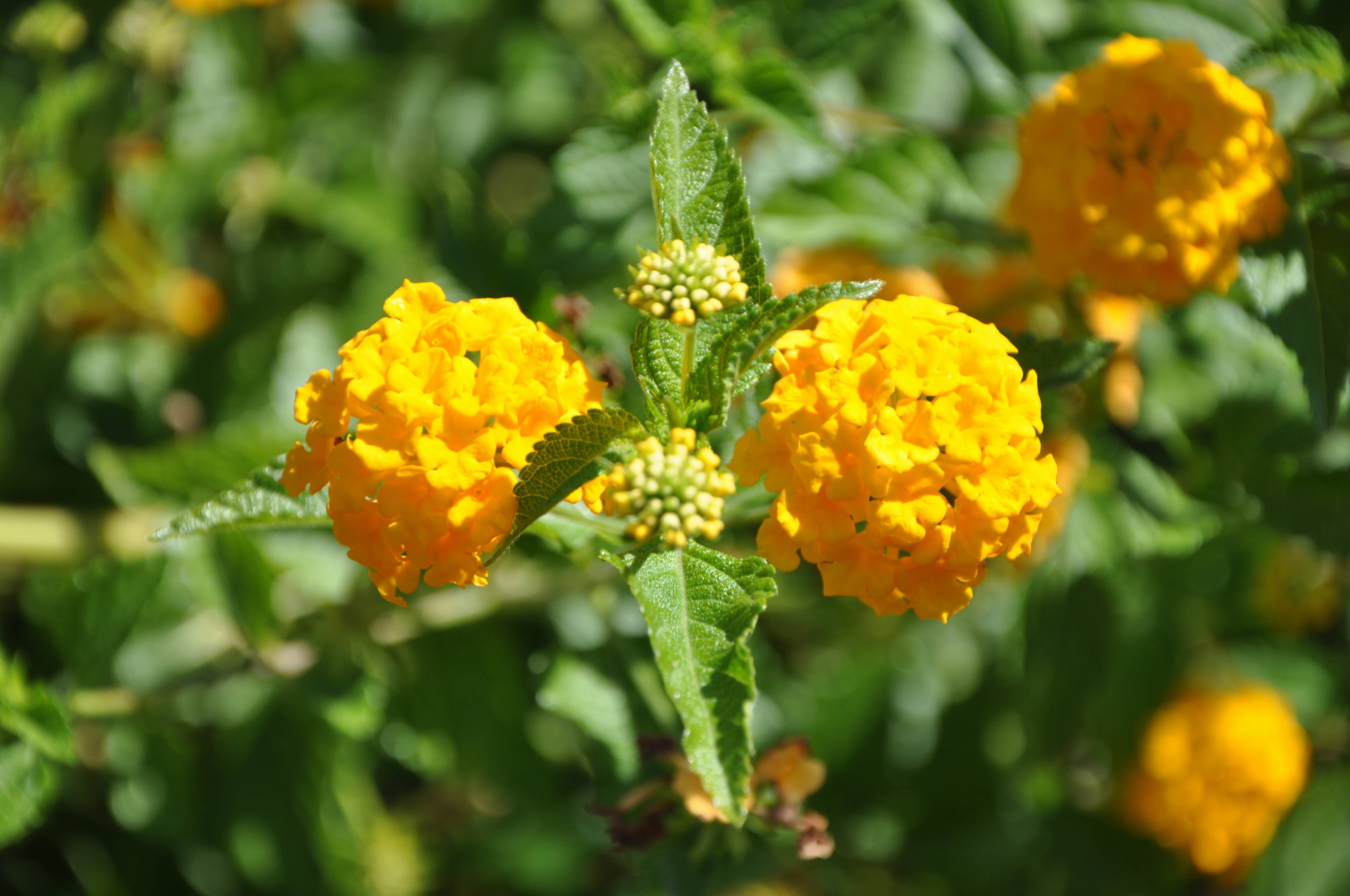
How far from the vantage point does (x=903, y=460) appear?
1028mm

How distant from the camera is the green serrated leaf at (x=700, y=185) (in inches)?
43.6

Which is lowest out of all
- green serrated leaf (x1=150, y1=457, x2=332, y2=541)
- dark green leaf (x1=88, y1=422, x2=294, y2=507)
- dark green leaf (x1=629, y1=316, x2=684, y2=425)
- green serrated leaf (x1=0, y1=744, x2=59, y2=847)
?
green serrated leaf (x1=0, y1=744, x2=59, y2=847)

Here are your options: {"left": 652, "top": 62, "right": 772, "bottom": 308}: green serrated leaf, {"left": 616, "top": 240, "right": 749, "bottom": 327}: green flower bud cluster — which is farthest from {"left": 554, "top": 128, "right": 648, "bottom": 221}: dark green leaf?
{"left": 616, "top": 240, "right": 749, "bottom": 327}: green flower bud cluster

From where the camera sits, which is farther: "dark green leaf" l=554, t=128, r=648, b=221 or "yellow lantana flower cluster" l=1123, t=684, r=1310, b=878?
"yellow lantana flower cluster" l=1123, t=684, r=1310, b=878

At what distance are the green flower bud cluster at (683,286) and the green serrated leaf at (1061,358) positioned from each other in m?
0.42

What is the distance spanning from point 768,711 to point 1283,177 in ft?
4.35

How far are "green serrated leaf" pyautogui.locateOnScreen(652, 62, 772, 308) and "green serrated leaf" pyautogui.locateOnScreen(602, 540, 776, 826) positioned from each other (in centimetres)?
31

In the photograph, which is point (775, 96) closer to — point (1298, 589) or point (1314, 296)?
point (1314, 296)

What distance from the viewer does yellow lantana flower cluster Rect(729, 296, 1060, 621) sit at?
1040mm

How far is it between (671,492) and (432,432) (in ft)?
0.85

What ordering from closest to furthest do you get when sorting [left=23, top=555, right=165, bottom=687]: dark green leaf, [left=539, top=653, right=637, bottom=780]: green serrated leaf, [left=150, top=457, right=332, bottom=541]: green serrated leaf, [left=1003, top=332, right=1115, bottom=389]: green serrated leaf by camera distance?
[left=150, top=457, right=332, bottom=541]: green serrated leaf, [left=1003, top=332, right=1115, bottom=389]: green serrated leaf, [left=539, top=653, right=637, bottom=780]: green serrated leaf, [left=23, top=555, right=165, bottom=687]: dark green leaf

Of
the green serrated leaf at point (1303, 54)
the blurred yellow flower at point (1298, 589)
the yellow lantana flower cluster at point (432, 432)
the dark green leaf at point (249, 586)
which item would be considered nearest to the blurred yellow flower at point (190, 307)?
the dark green leaf at point (249, 586)

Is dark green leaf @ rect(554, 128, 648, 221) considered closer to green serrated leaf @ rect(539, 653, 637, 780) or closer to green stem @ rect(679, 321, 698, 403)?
green stem @ rect(679, 321, 698, 403)

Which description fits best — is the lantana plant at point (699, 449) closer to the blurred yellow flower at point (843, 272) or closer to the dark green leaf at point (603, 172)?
the dark green leaf at point (603, 172)
